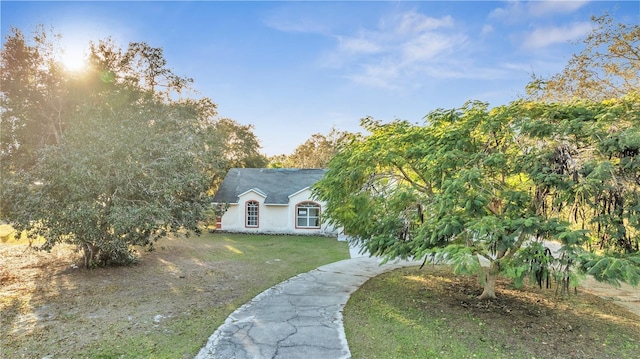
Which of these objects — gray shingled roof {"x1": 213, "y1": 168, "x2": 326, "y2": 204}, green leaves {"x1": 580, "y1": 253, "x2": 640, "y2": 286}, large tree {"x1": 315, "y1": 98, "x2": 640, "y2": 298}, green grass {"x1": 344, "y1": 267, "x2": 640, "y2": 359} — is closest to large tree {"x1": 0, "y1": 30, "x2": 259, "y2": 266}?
large tree {"x1": 315, "y1": 98, "x2": 640, "y2": 298}

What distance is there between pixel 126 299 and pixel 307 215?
14.2 meters

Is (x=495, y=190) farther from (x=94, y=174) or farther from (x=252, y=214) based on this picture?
(x=252, y=214)

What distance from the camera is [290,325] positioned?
22.0 ft

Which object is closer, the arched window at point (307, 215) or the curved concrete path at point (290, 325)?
the curved concrete path at point (290, 325)

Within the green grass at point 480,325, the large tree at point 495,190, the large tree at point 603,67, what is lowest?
the green grass at point 480,325

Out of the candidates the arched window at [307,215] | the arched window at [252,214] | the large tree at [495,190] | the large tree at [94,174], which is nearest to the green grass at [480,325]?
the large tree at [495,190]

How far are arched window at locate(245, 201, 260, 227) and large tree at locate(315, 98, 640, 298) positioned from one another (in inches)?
563

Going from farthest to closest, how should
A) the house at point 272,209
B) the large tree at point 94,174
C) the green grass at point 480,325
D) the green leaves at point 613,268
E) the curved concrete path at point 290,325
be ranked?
the house at point 272,209 → the large tree at point 94,174 → the green grass at point 480,325 → the curved concrete path at point 290,325 → the green leaves at point 613,268

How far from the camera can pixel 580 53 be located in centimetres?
1513

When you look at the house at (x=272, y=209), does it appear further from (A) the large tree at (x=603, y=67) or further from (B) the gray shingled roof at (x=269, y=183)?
(A) the large tree at (x=603, y=67)

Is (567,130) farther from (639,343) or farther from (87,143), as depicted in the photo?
(87,143)

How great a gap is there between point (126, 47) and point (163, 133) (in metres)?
12.0

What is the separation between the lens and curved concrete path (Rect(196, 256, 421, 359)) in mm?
5598

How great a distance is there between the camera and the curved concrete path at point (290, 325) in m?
5.60
